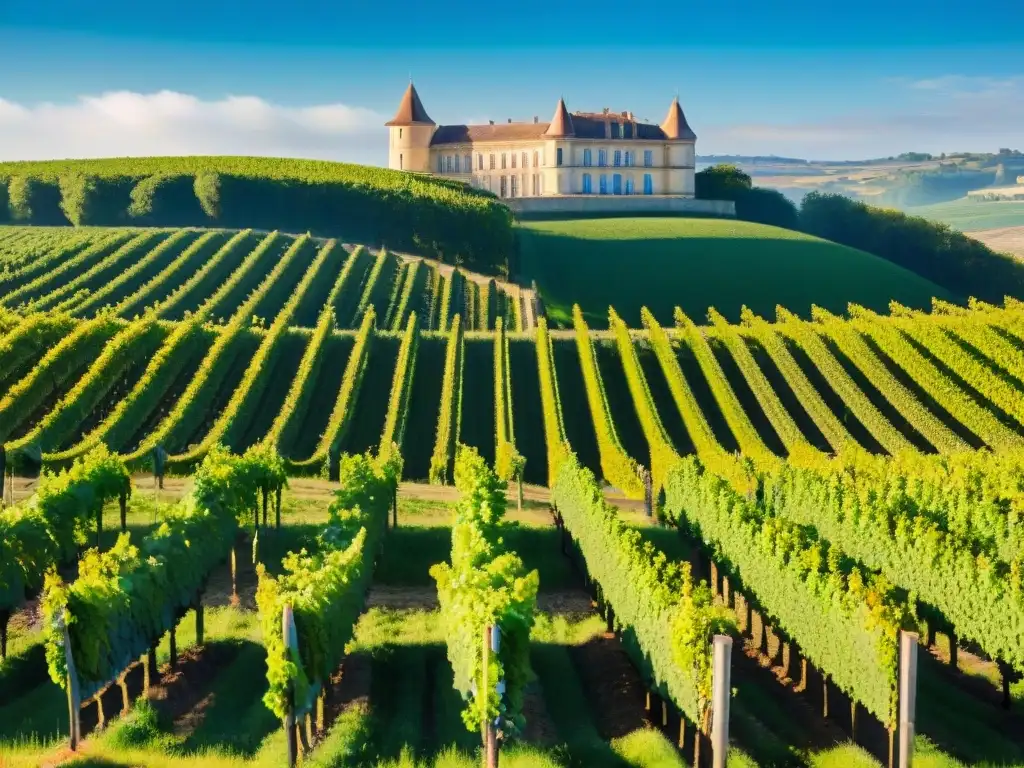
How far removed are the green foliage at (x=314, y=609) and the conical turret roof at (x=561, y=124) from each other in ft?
305

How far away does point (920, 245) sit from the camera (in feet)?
362

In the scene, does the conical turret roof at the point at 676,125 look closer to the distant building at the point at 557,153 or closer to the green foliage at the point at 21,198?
the distant building at the point at 557,153

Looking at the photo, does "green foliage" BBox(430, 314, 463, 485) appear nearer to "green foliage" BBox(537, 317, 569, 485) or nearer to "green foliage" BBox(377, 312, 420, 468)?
"green foliage" BBox(377, 312, 420, 468)

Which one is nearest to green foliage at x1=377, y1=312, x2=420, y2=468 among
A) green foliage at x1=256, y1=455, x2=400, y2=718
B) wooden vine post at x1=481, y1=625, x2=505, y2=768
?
green foliage at x1=256, y1=455, x2=400, y2=718

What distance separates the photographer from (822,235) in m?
123

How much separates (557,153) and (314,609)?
100476 mm

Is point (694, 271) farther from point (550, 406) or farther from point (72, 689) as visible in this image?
point (72, 689)

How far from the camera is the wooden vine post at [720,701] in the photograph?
17297mm

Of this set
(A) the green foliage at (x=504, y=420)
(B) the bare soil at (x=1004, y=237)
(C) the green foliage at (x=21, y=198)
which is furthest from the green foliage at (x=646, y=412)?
(B) the bare soil at (x=1004, y=237)

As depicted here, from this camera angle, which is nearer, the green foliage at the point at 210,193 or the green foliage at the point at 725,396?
the green foliage at the point at 725,396

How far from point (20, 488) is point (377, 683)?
20.4 metres

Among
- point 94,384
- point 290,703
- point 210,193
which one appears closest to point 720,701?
point 290,703

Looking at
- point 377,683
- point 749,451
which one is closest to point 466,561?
point 377,683

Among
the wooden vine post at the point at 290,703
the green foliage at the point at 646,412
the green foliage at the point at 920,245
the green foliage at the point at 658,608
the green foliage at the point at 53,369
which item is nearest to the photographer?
the wooden vine post at the point at 290,703
